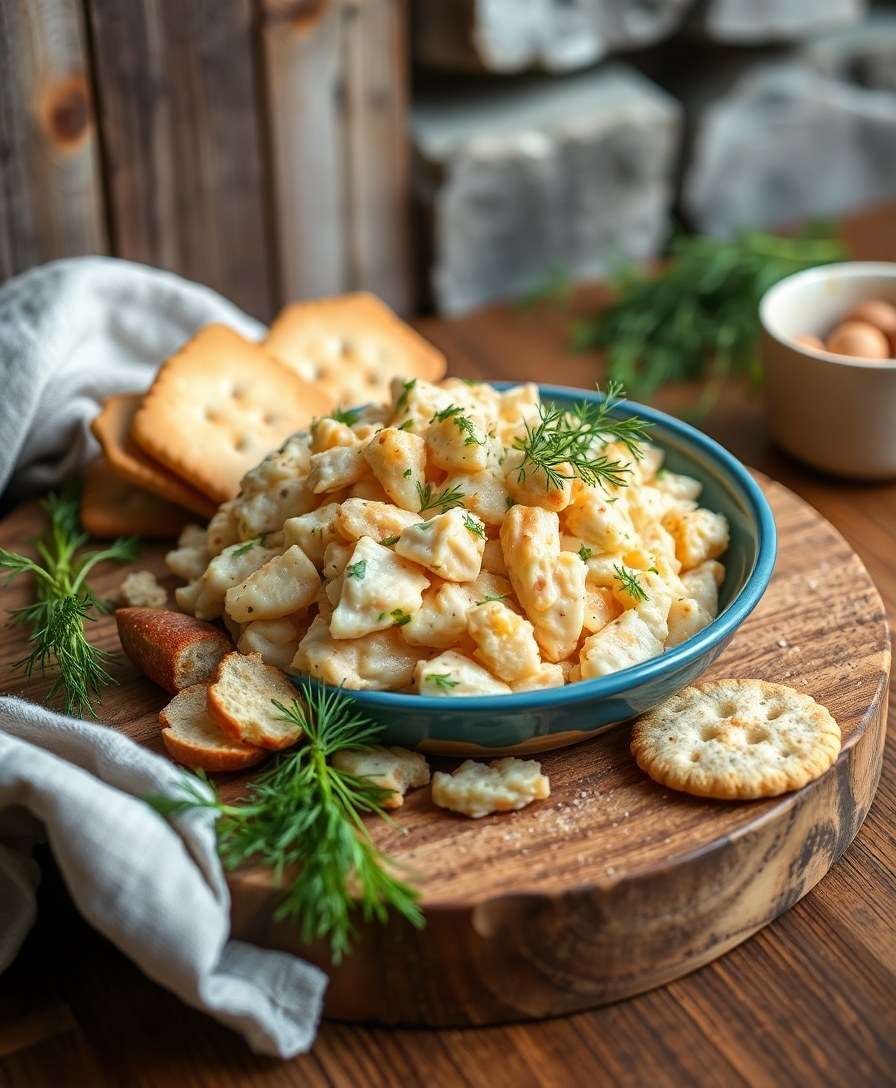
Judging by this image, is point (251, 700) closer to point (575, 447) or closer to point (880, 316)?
point (575, 447)

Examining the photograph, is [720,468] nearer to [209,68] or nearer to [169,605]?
[169,605]

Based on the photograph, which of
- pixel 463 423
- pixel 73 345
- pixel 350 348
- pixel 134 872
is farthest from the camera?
Result: pixel 350 348

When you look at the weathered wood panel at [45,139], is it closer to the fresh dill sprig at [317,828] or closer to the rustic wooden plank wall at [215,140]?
the rustic wooden plank wall at [215,140]

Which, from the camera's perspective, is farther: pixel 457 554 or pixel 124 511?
pixel 124 511

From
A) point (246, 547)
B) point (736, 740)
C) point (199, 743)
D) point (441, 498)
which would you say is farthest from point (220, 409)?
point (736, 740)

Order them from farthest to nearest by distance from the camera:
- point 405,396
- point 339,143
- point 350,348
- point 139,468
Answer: point 339,143
point 350,348
point 139,468
point 405,396

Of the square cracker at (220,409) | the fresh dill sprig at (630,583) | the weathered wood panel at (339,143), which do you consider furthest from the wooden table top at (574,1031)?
the weathered wood panel at (339,143)
